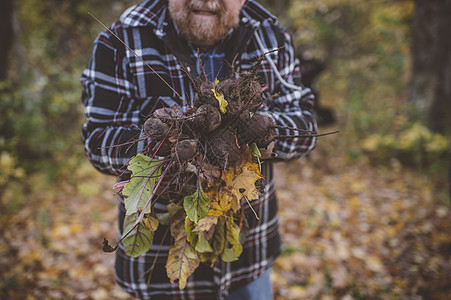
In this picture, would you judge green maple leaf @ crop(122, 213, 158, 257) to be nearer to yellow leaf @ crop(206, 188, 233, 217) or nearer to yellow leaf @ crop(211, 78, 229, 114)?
yellow leaf @ crop(206, 188, 233, 217)

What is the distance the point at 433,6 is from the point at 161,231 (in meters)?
5.70

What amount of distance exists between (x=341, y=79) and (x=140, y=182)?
24.1ft

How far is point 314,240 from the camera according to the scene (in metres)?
3.52

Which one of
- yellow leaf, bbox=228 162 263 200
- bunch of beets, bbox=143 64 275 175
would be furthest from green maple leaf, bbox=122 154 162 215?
yellow leaf, bbox=228 162 263 200

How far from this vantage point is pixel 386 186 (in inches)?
184

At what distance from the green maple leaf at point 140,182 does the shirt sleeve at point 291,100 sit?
2.29 feet

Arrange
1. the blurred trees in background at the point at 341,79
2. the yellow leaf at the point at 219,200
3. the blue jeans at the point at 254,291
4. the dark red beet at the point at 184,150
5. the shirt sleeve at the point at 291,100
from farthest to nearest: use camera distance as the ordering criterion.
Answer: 1. the blurred trees in background at the point at 341,79
2. the blue jeans at the point at 254,291
3. the shirt sleeve at the point at 291,100
4. the yellow leaf at the point at 219,200
5. the dark red beet at the point at 184,150

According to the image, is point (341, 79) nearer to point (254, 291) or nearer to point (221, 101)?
point (254, 291)

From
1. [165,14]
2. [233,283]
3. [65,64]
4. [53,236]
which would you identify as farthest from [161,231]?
[65,64]

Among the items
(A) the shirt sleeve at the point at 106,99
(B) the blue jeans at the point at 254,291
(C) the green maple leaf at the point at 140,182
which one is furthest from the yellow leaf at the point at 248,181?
(B) the blue jeans at the point at 254,291

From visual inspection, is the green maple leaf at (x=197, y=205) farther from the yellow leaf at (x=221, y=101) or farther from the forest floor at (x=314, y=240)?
the forest floor at (x=314, y=240)

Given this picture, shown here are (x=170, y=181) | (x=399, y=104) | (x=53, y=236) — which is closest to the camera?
(x=170, y=181)

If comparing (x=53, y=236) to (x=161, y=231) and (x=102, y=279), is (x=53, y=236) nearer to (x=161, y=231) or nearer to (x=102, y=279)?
(x=102, y=279)

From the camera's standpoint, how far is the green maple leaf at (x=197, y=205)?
0.97 meters
